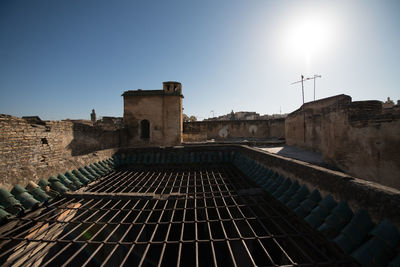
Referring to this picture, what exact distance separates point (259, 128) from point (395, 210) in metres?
19.2

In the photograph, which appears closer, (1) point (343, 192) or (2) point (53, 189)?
(1) point (343, 192)

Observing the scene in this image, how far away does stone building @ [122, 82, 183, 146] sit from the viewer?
15.0 metres

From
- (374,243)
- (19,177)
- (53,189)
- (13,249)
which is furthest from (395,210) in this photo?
(19,177)

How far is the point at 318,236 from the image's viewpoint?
7.50ft


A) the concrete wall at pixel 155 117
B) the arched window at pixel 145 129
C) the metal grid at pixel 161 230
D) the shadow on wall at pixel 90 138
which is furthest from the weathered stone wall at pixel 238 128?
the metal grid at pixel 161 230

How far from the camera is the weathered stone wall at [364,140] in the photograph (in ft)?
11.8

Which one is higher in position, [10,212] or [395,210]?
[395,210]

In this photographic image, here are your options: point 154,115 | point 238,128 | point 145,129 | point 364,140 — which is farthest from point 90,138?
point 238,128

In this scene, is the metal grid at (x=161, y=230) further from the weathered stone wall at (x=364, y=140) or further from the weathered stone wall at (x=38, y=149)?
the weathered stone wall at (x=364, y=140)

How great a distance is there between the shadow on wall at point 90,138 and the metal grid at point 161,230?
7.06m

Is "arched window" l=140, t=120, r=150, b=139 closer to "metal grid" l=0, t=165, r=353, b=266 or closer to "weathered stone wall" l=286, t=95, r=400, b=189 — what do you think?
"metal grid" l=0, t=165, r=353, b=266

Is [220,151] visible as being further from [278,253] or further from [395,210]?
[395,210]

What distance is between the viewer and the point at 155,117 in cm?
1503

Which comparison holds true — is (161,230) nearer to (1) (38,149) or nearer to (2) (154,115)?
(1) (38,149)
